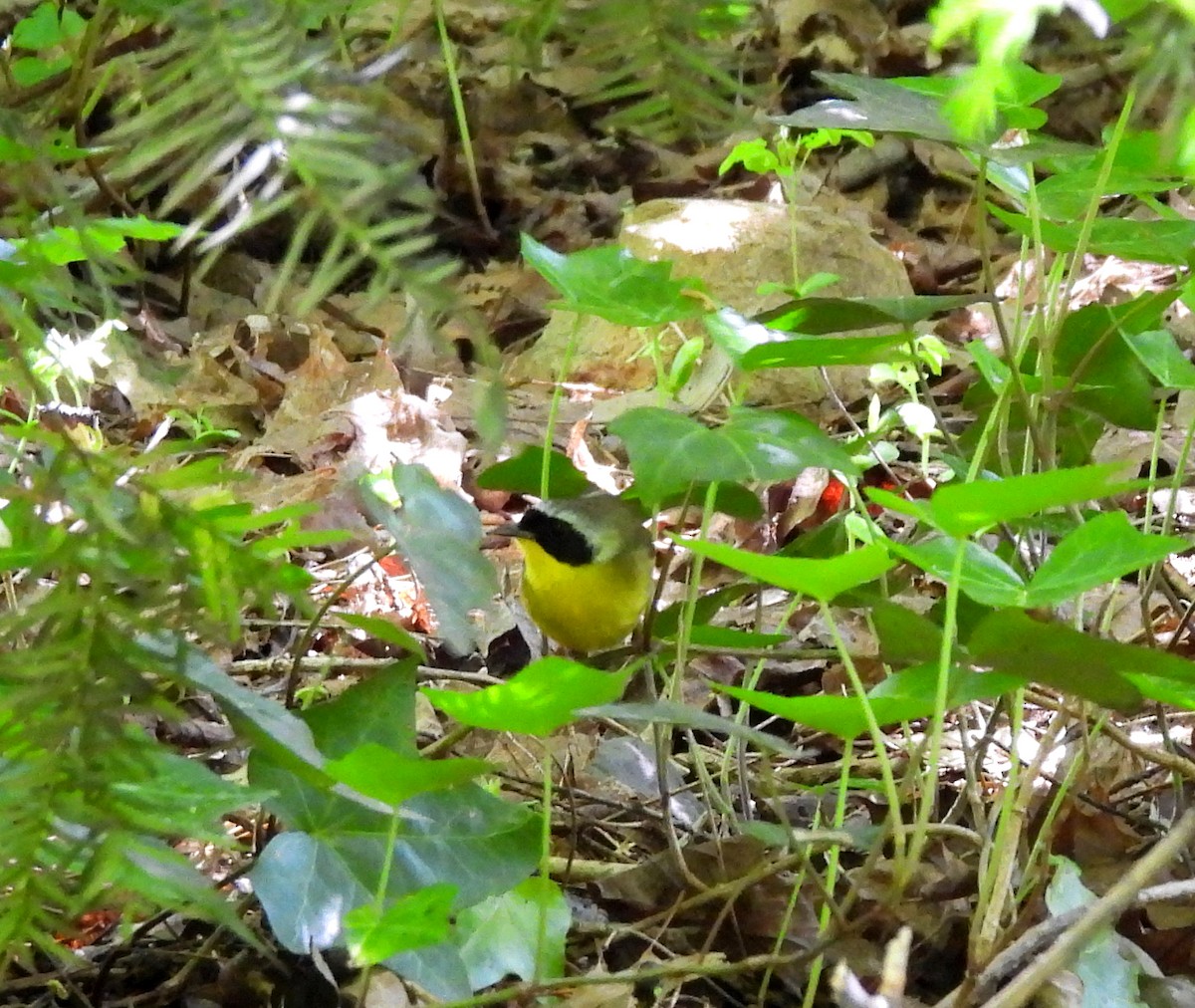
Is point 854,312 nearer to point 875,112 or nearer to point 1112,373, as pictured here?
point 875,112

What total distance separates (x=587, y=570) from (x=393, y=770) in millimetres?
1595

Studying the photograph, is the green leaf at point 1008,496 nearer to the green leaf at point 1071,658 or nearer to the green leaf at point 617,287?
the green leaf at point 1071,658

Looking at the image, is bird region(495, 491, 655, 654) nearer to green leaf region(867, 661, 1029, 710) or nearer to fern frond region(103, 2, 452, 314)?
green leaf region(867, 661, 1029, 710)

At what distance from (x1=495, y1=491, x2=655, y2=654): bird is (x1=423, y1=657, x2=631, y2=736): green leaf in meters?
1.54

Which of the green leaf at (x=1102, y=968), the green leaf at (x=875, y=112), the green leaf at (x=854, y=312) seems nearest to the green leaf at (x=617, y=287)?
the green leaf at (x=854, y=312)

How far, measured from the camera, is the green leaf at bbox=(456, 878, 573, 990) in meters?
1.10

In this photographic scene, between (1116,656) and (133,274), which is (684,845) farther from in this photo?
(133,274)

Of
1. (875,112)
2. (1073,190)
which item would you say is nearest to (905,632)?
(875,112)

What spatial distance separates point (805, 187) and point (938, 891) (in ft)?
12.4


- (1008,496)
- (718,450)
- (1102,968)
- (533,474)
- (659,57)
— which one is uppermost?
(659,57)

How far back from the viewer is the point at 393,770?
82 centimetres

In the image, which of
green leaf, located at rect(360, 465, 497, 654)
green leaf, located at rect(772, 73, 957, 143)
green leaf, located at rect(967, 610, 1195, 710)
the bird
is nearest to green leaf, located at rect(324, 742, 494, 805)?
green leaf, located at rect(360, 465, 497, 654)

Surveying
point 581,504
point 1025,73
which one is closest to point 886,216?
point 581,504

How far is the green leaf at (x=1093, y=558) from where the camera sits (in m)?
0.91
